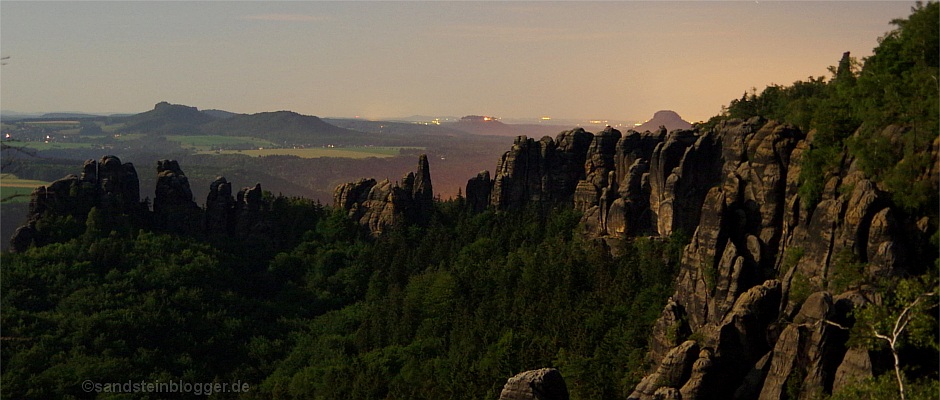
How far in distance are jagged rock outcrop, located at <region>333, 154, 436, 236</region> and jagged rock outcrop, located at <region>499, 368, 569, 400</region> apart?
68.2 metres

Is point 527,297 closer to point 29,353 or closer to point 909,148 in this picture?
point 909,148

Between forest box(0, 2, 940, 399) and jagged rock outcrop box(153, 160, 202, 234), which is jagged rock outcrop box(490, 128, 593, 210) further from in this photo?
jagged rock outcrop box(153, 160, 202, 234)

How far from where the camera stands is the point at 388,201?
4286 inches

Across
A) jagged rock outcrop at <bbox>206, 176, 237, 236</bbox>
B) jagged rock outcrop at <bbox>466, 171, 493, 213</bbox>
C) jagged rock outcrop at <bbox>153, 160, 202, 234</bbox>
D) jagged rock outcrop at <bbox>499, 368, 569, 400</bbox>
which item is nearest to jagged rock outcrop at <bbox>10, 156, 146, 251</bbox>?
jagged rock outcrop at <bbox>153, 160, 202, 234</bbox>

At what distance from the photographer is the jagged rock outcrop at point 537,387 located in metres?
39.0

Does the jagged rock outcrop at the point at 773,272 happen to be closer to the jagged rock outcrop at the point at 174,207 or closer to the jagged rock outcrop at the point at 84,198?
the jagged rock outcrop at the point at 174,207

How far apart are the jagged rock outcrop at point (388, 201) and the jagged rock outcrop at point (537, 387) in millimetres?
68229

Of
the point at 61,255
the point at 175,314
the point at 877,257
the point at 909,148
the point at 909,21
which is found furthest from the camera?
the point at 61,255

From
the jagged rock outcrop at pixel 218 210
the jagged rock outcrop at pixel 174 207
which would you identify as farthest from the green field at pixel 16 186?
the jagged rock outcrop at pixel 218 210

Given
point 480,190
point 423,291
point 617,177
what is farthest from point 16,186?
point 617,177

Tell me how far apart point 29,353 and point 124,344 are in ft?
27.3

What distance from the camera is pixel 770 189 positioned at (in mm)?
58312

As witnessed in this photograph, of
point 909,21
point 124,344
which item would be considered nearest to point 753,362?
point 909,21

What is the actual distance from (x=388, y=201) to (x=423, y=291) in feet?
77.3
